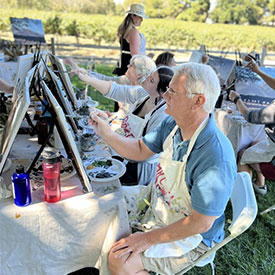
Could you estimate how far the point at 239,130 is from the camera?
3154 mm

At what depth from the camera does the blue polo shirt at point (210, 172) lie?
1.18 m

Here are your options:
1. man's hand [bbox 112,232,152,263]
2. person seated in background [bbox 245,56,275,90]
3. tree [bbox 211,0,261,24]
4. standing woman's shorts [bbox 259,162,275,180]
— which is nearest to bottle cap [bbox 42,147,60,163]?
man's hand [bbox 112,232,152,263]

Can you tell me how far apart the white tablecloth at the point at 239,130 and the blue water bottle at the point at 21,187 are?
2581 millimetres

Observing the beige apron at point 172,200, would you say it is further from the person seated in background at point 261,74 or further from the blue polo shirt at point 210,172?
the person seated in background at point 261,74

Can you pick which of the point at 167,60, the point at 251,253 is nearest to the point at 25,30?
the point at 167,60

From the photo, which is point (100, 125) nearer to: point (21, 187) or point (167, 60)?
point (21, 187)

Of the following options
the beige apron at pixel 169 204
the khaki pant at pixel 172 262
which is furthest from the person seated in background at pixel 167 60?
the khaki pant at pixel 172 262

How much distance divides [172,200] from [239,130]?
6.81ft

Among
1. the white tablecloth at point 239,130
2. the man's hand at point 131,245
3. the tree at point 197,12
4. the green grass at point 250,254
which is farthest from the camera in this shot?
the tree at point 197,12

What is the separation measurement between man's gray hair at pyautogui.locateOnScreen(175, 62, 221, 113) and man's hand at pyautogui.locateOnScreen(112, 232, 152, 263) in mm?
→ 709

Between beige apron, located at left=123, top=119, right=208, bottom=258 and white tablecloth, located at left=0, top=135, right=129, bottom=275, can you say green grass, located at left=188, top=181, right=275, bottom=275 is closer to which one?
beige apron, located at left=123, top=119, right=208, bottom=258

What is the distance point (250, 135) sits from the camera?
128 inches

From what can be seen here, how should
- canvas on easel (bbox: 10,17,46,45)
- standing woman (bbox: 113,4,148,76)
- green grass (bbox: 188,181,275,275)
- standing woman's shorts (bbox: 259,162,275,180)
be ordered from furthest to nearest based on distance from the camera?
canvas on easel (bbox: 10,17,46,45) < standing woman (bbox: 113,4,148,76) < standing woman's shorts (bbox: 259,162,275,180) < green grass (bbox: 188,181,275,275)

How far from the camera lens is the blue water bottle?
116 centimetres
